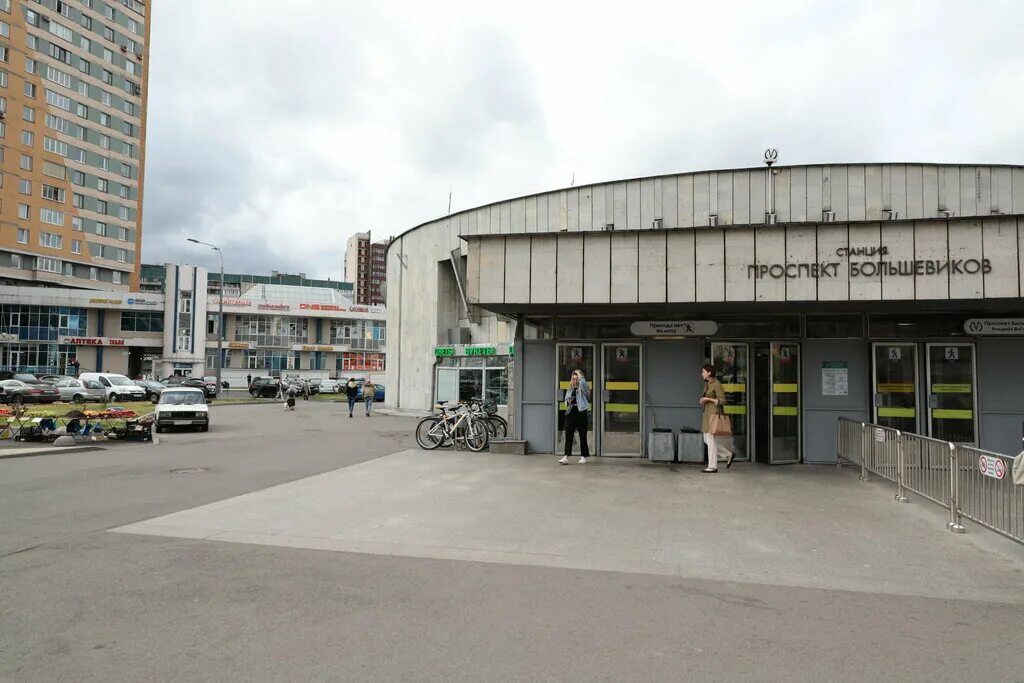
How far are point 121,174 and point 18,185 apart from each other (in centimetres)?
1115

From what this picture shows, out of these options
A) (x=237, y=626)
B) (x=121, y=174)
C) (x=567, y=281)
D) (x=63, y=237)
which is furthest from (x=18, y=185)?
(x=237, y=626)

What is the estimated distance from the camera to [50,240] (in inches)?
2483

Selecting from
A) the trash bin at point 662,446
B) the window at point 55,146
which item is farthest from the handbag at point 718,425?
the window at point 55,146

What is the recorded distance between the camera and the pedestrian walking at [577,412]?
11742 mm

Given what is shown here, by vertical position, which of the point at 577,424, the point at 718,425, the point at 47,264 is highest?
the point at 47,264

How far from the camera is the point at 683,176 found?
2008 cm

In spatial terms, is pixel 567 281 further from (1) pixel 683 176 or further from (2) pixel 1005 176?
(2) pixel 1005 176

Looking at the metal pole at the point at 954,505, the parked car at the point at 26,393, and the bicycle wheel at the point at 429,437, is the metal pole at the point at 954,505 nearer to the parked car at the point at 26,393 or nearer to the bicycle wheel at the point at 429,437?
the bicycle wheel at the point at 429,437

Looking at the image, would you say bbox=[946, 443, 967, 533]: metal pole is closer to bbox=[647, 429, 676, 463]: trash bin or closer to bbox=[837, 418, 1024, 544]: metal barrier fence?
bbox=[837, 418, 1024, 544]: metal barrier fence

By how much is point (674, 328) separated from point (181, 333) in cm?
6340

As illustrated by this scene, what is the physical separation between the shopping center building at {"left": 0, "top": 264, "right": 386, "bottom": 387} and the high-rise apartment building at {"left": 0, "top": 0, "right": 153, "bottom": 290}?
19.7 ft

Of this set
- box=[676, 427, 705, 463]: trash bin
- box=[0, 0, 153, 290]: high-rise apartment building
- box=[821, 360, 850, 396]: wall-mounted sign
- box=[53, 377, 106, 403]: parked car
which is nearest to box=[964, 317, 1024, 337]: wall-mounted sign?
box=[821, 360, 850, 396]: wall-mounted sign

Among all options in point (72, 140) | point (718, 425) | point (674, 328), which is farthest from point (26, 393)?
point (72, 140)

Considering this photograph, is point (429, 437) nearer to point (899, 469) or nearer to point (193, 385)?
point (899, 469)
